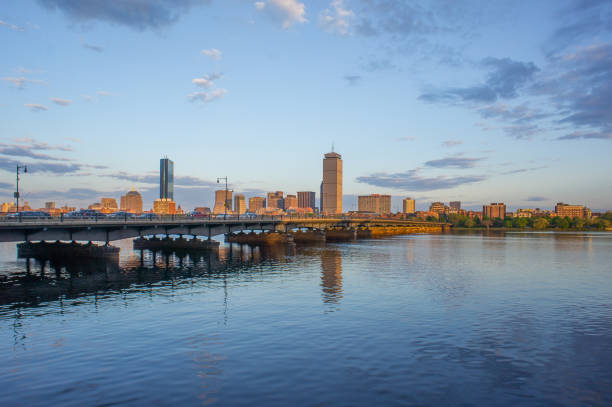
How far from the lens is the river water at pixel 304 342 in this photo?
18.0 metres

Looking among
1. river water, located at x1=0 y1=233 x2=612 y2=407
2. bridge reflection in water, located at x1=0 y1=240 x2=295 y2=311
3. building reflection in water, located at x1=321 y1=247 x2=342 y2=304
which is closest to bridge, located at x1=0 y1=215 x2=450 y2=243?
bridge reflection in water, located at x1=0 y1=240 x2=295 y2=311

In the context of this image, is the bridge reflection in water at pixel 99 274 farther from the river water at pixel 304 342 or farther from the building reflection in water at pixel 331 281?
the building reflection in water at pixel 331 281

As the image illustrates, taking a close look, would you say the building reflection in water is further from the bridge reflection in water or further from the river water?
the bridge reflection in water

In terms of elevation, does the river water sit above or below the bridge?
below

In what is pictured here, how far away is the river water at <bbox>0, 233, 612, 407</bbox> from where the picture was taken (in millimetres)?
17969

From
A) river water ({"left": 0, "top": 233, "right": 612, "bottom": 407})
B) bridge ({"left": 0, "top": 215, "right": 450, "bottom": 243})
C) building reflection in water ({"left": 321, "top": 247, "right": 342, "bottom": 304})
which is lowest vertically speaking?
building reflection in water ({"left": 321, "top": 247, "right": 342, "bottom": 304})

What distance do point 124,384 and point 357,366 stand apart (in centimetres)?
1092

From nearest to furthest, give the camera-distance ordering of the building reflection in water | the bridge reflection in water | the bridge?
the building reflection in water < the bridge reflection in water < the bridge

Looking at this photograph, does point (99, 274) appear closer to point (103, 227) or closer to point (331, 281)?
point (103, 227)

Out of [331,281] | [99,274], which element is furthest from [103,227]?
[331,281]

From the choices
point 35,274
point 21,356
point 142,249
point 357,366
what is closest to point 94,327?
point 21,356

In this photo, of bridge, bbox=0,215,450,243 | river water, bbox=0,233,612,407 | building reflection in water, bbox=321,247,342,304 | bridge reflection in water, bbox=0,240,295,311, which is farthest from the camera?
bridge, bbox=0,215,450,243

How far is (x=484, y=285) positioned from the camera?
158ft

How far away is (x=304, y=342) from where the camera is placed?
25047 millimetres
